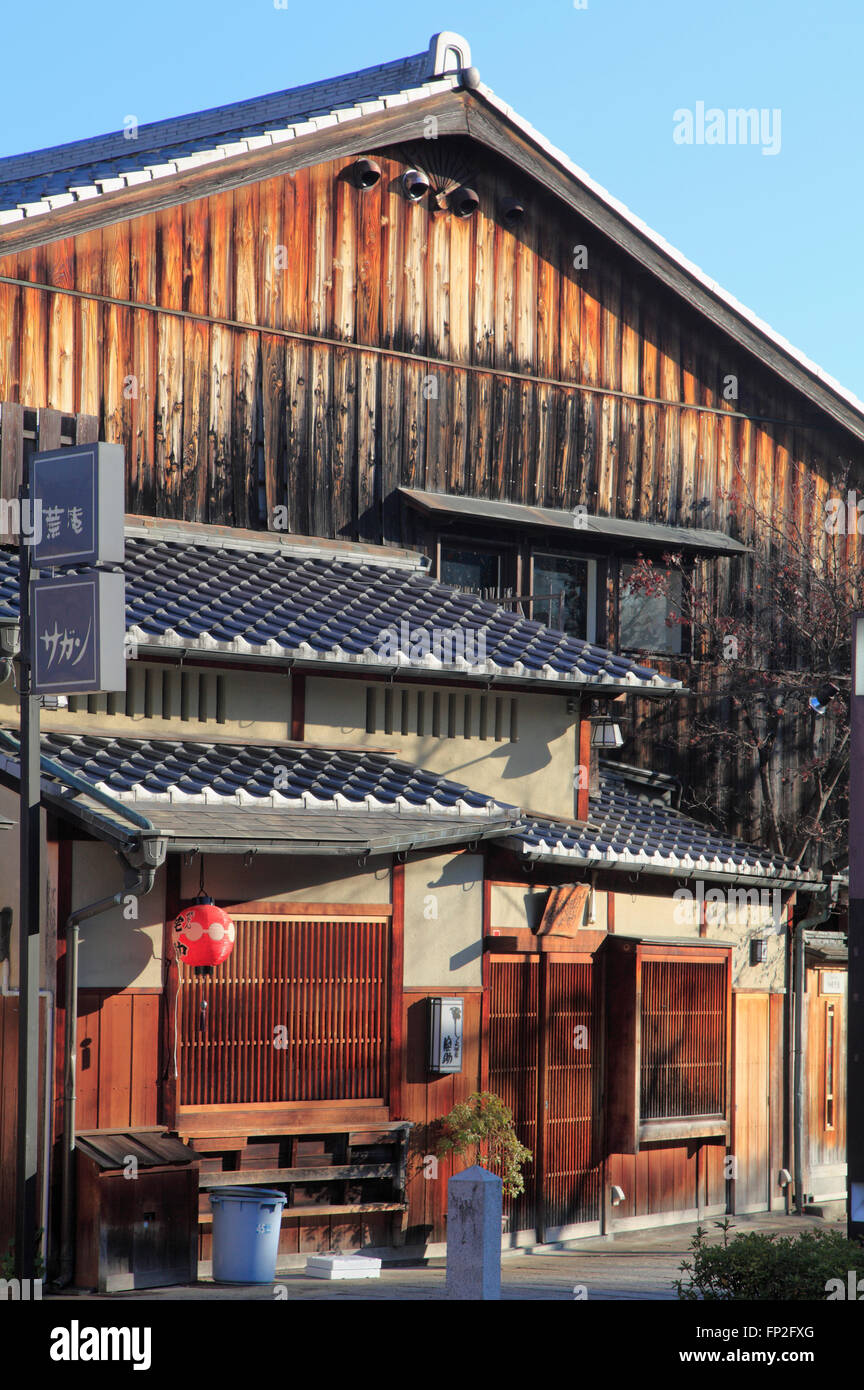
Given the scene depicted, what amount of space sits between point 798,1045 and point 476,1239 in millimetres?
9571

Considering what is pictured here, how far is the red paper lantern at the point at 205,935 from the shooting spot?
12719 mm

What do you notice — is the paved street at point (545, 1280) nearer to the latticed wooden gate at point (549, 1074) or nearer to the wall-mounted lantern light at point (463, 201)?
the latticed wooden gate at point (549, 1074)

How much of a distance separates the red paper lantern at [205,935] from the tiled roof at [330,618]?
2.50 m

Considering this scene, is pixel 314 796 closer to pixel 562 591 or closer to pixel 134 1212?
pixel 134 1212

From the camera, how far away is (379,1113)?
47.1ft

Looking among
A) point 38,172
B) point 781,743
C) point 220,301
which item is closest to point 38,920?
point 220,301

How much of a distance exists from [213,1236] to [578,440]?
11.3m

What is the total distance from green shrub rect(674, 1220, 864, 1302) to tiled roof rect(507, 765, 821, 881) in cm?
521

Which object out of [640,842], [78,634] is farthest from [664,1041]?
[78,634]

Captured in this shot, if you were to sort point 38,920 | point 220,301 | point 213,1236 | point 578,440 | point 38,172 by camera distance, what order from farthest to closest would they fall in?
point 38,172 → point 578,440 → point 220,301 → point 213,1236 → point 38,920

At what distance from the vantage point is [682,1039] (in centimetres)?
1731

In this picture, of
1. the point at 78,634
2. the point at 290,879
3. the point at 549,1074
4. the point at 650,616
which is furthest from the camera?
the point at 650,616

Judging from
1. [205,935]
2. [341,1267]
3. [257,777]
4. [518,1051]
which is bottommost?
[341,1267]

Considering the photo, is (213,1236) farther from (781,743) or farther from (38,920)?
(781,743)
